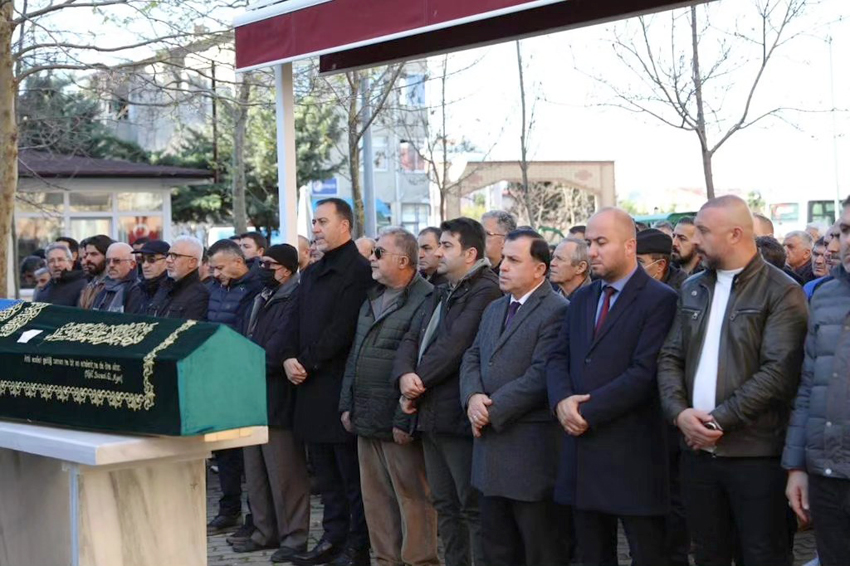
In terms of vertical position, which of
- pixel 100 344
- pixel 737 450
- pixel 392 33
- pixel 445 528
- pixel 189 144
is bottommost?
pixel 445 528

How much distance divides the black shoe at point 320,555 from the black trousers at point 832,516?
377cm

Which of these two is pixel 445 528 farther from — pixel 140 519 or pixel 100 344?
pixel 100 344

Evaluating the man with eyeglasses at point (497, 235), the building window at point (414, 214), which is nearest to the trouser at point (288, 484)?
the man with eyeglasses at point (497, 235)

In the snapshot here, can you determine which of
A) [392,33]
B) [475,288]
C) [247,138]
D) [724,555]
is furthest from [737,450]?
[247,138]

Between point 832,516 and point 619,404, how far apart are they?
105 cm

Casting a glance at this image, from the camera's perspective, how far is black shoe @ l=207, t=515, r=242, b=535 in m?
8.86

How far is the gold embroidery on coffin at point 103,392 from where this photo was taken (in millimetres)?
4773

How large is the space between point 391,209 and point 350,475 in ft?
156

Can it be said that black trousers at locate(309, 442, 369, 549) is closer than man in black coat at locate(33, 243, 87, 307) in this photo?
Yes

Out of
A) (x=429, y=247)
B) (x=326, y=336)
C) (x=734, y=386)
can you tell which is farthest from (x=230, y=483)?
(x=734, y=386)

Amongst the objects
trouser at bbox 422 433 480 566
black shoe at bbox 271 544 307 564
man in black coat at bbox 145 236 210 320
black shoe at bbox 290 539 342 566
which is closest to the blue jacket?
man in black coat at bbox 145 236 210 320

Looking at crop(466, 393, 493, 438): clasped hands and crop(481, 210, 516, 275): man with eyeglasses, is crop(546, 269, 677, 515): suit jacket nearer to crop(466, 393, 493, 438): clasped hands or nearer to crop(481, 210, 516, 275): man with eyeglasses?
crop(466, 393, 493, 438): clasped hands

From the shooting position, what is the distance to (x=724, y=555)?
5.00 m

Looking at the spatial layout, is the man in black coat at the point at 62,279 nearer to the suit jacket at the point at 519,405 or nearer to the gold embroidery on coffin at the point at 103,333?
the gold embroidery on coffin at the point at 103,333
